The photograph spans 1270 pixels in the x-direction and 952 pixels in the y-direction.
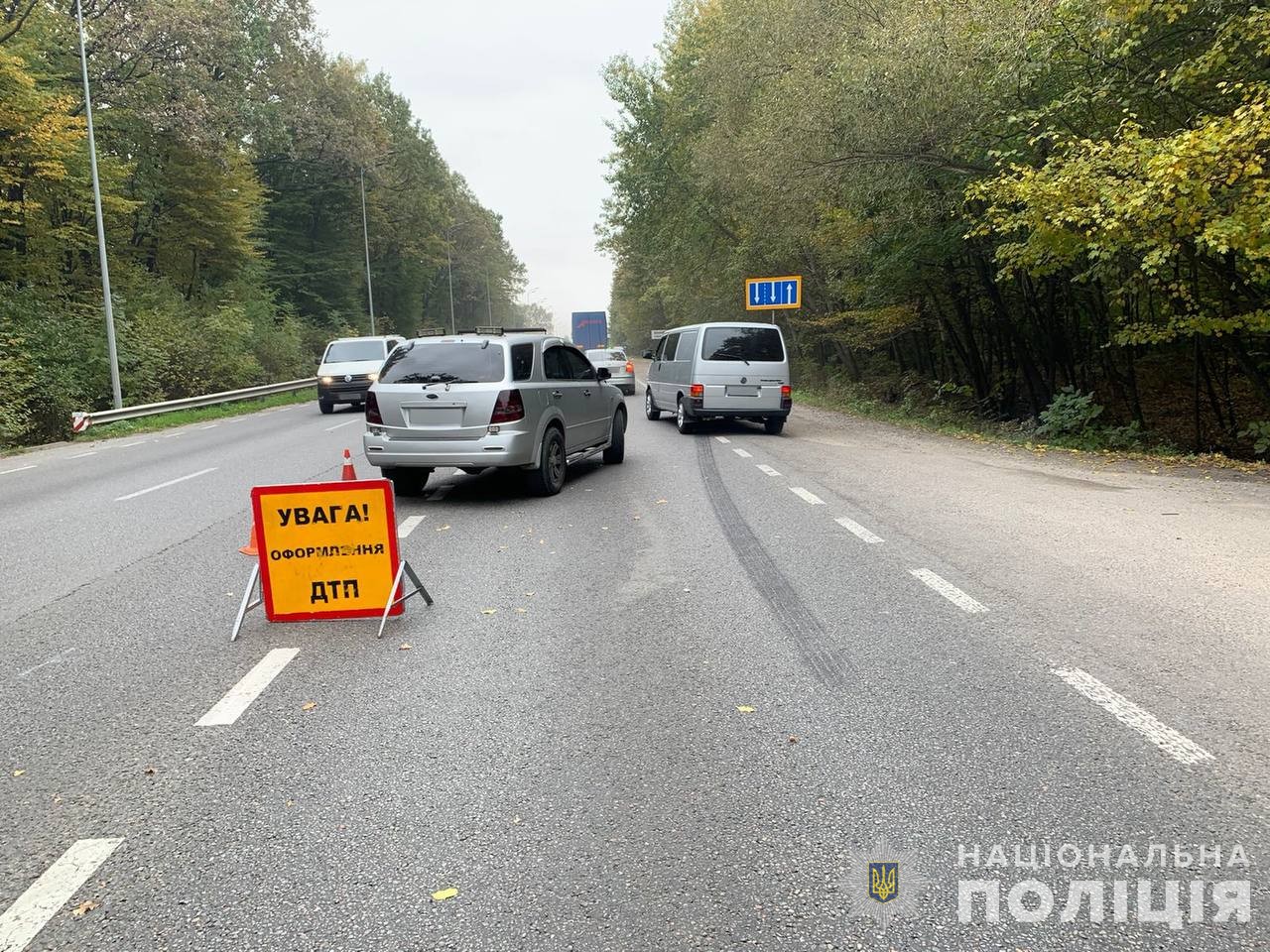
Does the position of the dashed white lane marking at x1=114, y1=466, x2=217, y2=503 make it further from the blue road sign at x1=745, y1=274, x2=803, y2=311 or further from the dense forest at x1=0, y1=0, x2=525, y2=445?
the blue road sign at x1=745, y1=274, x2=803, y2=311

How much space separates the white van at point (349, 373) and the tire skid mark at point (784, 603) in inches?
678

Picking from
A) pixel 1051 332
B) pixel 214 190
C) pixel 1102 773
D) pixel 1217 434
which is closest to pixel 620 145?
pixel 214 190

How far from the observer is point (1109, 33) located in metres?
11.6

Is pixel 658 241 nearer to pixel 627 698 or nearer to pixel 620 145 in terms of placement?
pixel 620 145

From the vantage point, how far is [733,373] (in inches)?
635

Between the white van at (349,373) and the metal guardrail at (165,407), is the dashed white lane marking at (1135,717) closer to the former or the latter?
the metal guardrail at (165,407)

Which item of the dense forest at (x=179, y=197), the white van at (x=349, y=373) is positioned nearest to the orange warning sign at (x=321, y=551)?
the dense forest at (x=179, y=197)

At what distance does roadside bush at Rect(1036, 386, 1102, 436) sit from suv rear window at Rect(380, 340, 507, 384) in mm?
10771

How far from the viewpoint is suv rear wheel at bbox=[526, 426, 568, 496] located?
9703 millimetres

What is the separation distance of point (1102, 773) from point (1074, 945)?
3.47 feet

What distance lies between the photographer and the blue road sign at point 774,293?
29.5 metres

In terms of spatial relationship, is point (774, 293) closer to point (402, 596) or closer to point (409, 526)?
point (409, 526)

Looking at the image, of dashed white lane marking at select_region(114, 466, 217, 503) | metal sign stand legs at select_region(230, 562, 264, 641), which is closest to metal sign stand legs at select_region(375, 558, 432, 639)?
metal sign stand legs at select_region(230, 562, 264, 641)

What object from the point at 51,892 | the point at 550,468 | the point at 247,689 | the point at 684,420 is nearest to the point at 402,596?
the point at 247,689
